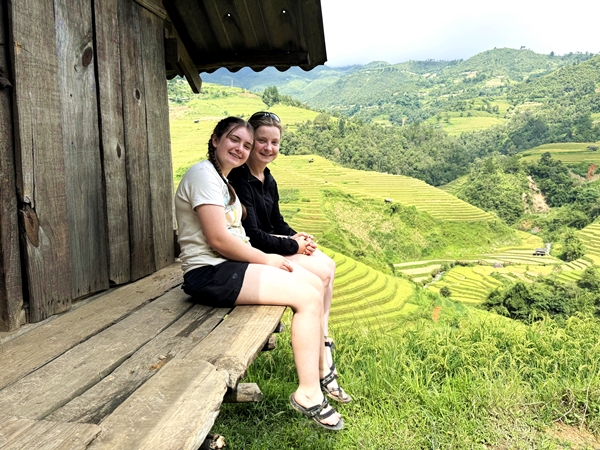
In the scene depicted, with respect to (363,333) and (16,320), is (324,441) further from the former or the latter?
(363,333)

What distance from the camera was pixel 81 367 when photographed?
143 cm

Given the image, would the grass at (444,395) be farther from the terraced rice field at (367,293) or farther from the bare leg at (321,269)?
the terraced rice field at (367,293)

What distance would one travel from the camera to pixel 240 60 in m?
3.63

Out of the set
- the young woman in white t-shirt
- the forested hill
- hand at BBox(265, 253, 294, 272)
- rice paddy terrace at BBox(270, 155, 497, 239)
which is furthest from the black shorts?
the forested hill

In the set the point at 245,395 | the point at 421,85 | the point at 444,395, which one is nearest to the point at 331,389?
the point at 444,395

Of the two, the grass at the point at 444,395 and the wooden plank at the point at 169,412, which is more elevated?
the wooden plank at the point at 169,412

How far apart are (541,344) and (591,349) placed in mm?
294

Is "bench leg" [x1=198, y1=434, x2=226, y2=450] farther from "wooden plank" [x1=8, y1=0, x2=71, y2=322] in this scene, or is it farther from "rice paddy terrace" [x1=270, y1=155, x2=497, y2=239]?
"rice paddy terrace" [x1=270, y1=155, x2=497, y2=239]

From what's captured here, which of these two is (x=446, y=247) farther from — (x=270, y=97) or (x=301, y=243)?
(x=301, y=243)

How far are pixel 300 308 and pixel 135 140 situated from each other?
1.45 meters

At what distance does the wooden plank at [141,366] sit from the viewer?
3.74 ft

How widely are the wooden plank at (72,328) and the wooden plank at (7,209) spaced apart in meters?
0.12

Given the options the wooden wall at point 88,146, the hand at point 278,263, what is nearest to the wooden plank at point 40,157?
the wooden wall at point 88,146

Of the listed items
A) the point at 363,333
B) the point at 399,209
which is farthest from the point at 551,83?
the point at 363,333
